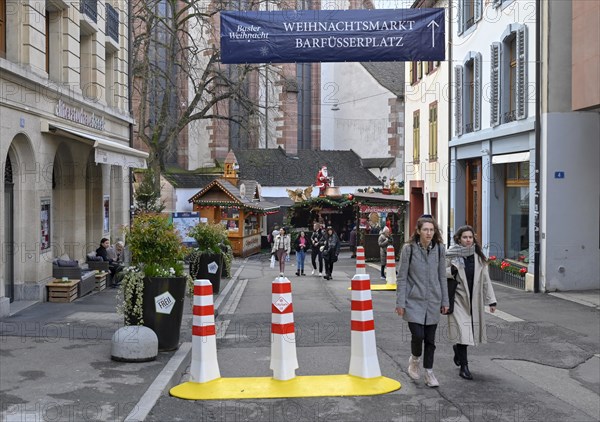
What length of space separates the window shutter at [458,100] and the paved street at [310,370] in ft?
37.7

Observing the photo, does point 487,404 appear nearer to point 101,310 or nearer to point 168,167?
point 101,310

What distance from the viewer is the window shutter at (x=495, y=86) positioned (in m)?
22.1

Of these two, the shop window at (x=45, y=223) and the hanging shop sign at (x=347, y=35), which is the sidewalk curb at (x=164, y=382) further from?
the hanging shop sign at (x=347, y=35)

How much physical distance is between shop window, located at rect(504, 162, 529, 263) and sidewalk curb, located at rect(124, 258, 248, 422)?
1215cm

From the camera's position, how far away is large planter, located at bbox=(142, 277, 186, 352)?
32.9 feet

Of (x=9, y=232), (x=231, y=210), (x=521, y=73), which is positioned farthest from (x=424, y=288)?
(x=231, y=210)

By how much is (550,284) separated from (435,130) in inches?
470

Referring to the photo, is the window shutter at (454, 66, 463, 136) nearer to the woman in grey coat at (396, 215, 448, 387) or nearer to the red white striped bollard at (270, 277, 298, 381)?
the woman in grey coat at (396, 215, 448, 387)

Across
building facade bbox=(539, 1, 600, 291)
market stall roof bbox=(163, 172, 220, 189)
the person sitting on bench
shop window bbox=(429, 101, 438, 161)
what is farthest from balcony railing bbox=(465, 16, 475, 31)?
market stall roof bbox=(163, 172, 220, 189)

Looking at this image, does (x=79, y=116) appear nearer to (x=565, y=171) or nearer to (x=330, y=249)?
(x=330, y=249)

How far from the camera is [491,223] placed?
75.9 feet

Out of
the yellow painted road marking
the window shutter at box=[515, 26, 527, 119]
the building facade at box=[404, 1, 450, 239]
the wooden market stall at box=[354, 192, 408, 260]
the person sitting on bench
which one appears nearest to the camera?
the yellow painted road marking

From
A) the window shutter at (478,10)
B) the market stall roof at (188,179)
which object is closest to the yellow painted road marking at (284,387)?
A: the window shutter at (478,10)

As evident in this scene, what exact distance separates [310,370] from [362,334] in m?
0.98
